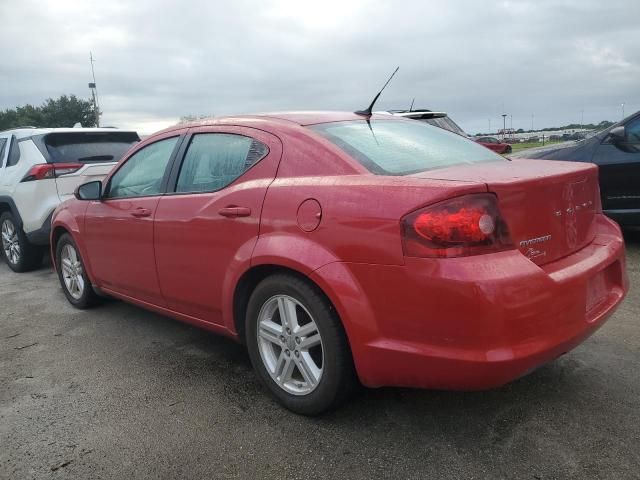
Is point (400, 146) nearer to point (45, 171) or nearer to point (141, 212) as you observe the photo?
point (141, 212)

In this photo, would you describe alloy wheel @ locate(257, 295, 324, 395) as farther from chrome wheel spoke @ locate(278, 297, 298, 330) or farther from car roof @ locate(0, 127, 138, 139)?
car roof @ locate(0, 127, 138, 139)

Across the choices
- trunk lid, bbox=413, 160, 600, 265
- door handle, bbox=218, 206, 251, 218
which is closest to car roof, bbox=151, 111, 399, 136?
door handle, bbox=218, 206, 251, 218

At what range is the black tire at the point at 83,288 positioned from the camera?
15.6 ft

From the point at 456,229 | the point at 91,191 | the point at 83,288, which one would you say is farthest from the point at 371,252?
the point at 83,288

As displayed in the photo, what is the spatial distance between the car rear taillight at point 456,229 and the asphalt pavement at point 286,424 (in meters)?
0.93

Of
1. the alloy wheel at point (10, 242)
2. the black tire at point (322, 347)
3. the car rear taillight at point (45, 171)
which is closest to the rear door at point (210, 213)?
the black tire at point (322, 347)

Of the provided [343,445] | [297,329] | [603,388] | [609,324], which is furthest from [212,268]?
[609,324]

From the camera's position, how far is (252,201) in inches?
115

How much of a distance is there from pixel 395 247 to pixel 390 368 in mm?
537

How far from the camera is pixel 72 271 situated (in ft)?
16.2

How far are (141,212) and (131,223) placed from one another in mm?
175

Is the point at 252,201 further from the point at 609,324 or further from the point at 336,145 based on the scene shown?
the point at 609,324

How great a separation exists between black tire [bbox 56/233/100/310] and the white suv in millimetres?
1316

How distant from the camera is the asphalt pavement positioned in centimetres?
238
